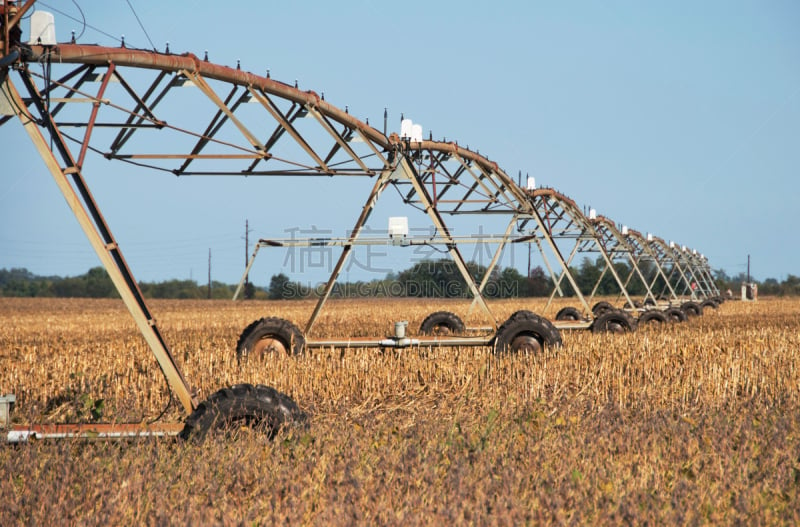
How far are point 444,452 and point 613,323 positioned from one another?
13755 millimetres

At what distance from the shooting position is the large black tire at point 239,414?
624cm

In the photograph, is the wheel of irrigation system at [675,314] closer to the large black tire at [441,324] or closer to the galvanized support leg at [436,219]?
the large black tire at [441,324]

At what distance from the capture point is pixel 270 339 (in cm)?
1305

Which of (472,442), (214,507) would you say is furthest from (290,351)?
(214,507)

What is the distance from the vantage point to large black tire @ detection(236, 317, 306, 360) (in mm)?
12828

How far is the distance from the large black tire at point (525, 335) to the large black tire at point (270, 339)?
10.1ft

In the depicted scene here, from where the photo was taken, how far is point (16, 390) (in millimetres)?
9648

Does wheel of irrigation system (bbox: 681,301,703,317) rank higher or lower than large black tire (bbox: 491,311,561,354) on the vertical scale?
higher

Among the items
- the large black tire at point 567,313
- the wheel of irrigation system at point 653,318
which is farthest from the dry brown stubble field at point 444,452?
the large black tire at point 567,313

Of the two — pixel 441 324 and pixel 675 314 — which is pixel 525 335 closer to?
pixel 441 324

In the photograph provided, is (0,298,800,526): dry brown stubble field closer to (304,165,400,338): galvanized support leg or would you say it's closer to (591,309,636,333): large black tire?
(304,165,400,338): galvanized support leg

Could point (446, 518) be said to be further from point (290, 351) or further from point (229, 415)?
point (290, 351)

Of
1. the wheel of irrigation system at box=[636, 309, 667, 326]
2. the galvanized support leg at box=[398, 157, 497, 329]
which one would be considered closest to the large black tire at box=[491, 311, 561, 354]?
the galvanized support leg at box=[398, 157, 497, 329]

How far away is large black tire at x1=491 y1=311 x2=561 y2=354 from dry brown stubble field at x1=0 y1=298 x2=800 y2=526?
210cm
